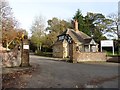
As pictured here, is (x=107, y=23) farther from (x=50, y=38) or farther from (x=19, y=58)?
(x=19, y=58)

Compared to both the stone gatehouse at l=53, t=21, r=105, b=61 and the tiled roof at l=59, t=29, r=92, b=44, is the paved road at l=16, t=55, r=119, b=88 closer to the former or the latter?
the stone gatehouse at l=53, t=21, r=105, b=61

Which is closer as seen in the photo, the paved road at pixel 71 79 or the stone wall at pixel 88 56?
the paved road at pixel 71 79

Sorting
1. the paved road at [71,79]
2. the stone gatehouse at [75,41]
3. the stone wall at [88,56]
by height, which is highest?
the stone gatehouse at [75,41]

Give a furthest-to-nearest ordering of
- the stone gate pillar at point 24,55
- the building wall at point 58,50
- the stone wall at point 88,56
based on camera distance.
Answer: the building wall at point 58,50
the stone wall at point 88,56
the stone gate pillar at point 24,55

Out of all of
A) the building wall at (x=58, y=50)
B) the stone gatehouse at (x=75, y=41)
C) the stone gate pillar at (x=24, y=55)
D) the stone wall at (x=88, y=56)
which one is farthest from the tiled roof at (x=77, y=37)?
the stone gate pillar at (x=24, y=55)

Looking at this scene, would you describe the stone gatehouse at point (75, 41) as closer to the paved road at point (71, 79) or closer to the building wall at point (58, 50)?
the building wall at point (58, 50)

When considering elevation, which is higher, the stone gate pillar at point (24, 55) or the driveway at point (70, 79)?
the stone gate pillar at point (24, 55)

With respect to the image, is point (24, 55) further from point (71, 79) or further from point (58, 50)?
point (58, 50)

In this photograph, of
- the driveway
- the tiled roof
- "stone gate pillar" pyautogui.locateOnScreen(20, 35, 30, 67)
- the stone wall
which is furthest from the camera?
the tiled roof

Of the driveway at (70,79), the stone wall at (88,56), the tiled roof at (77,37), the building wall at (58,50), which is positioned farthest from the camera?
the building wall at (58,50)

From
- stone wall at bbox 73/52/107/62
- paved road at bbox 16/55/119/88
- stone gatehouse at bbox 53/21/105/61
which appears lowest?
paved road at bbox 16/55/119/88

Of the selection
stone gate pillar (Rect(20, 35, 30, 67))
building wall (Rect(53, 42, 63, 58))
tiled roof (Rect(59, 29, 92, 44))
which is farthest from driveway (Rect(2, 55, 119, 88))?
building wall (Rect(53, 42, 63, 58))

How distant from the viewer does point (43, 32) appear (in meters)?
74.1

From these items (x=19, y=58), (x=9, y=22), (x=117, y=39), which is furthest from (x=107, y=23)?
(x=19, y=58)
